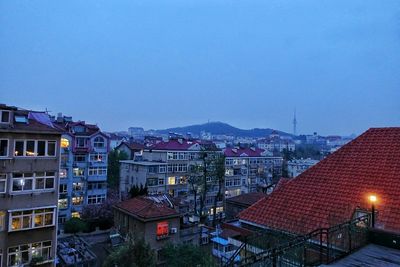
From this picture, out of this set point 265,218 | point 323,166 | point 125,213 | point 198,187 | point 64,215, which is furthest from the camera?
point 198,187

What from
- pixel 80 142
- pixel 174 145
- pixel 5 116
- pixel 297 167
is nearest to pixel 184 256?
pixel 5 116

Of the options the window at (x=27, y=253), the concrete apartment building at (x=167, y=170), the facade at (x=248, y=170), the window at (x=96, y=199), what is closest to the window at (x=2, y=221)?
the window at (x=27, y=253)

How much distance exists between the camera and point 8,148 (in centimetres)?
2133

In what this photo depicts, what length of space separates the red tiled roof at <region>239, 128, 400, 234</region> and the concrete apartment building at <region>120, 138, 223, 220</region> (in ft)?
105

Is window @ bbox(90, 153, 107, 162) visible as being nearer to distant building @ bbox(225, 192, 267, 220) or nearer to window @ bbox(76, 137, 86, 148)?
window @ bbox(76, 137, 86, 148)

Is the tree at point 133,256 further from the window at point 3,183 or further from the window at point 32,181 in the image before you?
the window at point 3,183

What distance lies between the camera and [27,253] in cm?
2194

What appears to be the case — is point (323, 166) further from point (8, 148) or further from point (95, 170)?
point (95, 170)

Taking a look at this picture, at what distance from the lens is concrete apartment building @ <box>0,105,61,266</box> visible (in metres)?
21.1

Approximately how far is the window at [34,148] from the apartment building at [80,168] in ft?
55.3

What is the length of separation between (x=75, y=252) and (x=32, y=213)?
30.0ft

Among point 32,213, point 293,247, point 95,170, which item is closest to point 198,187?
point 95,170

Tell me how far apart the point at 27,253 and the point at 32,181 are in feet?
17.3

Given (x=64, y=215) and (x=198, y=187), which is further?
(x=198, y=187)
